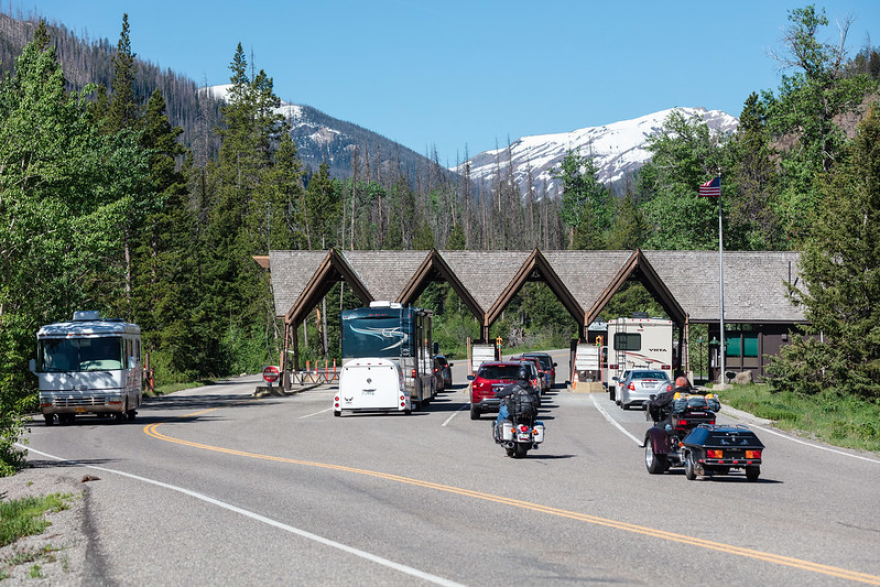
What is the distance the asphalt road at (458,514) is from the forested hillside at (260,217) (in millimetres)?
5412

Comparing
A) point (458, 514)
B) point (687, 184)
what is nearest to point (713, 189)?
point (687, 184)

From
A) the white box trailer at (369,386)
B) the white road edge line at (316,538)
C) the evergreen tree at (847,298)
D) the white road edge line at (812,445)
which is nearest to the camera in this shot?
the white road edge line at (316,538)

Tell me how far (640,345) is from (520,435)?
25.3m

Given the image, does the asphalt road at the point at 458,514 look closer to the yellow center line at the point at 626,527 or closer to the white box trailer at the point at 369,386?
the yellow center line at the point at 626,527

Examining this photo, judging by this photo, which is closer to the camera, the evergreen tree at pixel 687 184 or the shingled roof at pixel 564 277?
the shingled roof at pixel 564 277

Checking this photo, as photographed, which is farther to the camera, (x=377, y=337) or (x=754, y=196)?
(x=754, y=196)

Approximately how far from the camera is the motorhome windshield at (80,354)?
101 feet

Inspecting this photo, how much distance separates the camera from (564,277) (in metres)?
57.6

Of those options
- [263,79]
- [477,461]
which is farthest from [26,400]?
[263,79]

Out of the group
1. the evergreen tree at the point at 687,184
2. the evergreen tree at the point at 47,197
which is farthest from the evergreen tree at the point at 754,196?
the evergreen tree at the point at 47,197

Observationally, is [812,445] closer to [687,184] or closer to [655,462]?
[655,462]

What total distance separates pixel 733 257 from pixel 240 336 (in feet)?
147

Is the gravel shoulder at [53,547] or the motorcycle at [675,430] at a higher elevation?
the motorcycle at [675,430]

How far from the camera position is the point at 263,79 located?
407 ft
